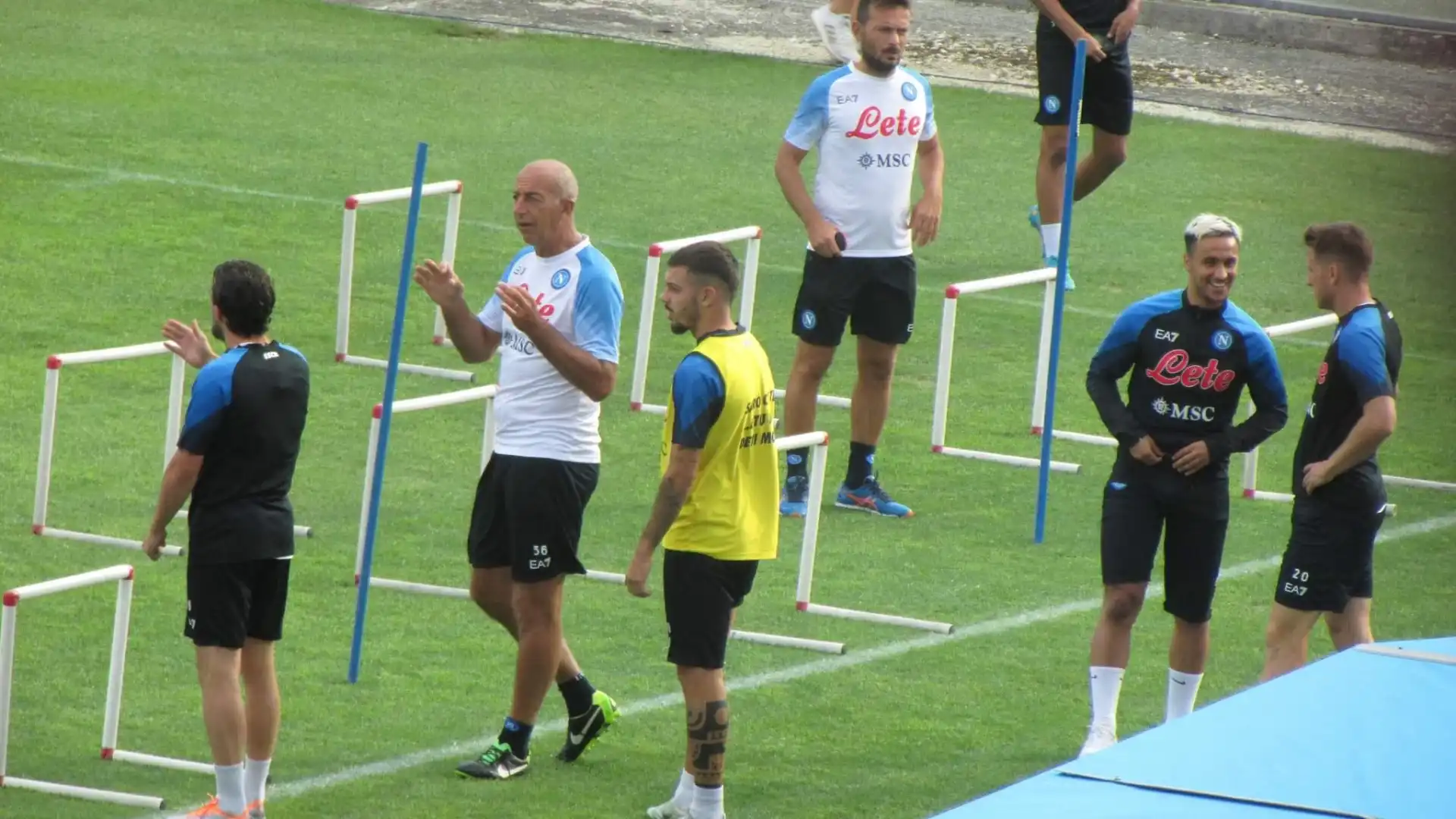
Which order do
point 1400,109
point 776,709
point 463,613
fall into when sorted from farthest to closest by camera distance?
point 1400,109 → point 463,613 → point 776,709

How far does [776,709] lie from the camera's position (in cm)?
924

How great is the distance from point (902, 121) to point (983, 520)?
195 cm

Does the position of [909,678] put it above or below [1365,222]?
below

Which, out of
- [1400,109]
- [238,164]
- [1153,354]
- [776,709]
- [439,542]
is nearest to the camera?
[1153,354]

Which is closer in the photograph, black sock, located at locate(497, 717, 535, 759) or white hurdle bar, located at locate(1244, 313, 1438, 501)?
black sock, located at locate(497, 717, 535, 759)

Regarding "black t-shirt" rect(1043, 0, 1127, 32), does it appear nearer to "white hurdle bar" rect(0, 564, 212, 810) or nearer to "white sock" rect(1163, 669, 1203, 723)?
"white sock" rect(1163, 669, 1203, 723)

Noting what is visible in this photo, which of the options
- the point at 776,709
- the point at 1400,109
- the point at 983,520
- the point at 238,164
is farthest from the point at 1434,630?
the point at 1400,109

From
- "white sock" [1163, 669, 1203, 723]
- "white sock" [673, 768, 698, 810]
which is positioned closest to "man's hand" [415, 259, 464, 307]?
"white sock" [673, 768, 698, 810]

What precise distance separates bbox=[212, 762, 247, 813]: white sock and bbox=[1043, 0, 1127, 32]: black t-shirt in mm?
9084

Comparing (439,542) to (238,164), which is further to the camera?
(238,164)

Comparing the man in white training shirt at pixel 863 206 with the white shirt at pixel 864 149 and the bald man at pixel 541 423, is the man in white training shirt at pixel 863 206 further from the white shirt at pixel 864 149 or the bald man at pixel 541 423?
the bald man at pixel 541 423

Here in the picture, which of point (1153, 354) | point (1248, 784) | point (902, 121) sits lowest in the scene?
point (1248, 784)

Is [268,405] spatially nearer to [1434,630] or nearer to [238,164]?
[1434,630]

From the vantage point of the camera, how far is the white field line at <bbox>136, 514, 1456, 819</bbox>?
8305 mm
